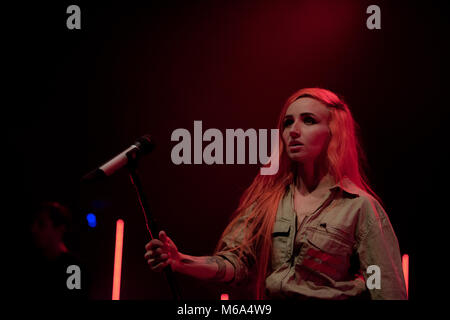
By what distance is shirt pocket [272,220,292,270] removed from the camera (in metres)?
2.12

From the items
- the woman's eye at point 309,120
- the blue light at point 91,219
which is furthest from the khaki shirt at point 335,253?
the blue light at point 91,219

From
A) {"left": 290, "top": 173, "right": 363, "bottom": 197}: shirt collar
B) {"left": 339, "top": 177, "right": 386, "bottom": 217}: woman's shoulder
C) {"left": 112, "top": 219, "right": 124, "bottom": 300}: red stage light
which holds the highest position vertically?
{"left": 290, "top": 173, "right": 363, "bottom": 197}: shirt collar

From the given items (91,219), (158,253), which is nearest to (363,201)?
(158,253)

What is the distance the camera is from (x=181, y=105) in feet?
8.30

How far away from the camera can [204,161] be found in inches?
97.0

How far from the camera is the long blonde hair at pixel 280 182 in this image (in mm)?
2195

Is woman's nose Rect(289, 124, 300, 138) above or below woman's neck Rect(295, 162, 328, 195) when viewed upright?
above

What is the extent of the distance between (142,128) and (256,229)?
799 millimetres

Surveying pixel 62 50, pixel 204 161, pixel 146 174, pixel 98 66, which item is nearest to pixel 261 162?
pixel 204 161

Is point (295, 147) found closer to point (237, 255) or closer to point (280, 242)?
point (280, 242)

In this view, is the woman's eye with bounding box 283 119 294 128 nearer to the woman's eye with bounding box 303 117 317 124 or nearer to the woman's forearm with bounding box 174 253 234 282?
the woman's eye with bounding box 303 117 317 124

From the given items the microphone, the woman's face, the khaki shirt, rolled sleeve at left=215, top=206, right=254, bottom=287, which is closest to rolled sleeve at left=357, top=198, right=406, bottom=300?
the khaki shirt

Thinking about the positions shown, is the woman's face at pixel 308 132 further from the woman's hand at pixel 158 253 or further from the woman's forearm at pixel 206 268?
the woman's hand at pixel 158 253

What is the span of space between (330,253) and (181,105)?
108 centimetres
